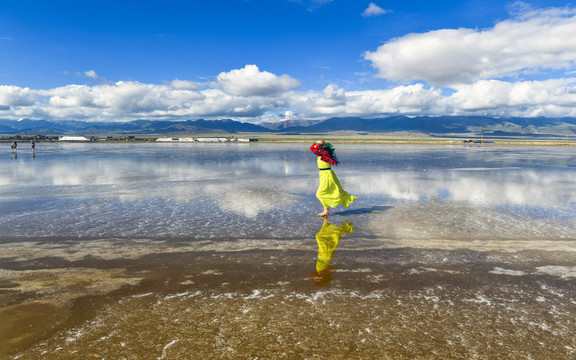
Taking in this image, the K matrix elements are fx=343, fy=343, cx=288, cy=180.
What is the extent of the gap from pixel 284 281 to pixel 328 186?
255 inches

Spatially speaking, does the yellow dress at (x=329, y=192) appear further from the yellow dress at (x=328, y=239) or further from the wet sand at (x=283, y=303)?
the wet sand at (x=283, y=303)

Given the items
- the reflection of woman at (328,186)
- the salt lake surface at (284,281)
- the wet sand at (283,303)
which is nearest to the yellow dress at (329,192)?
the reflection of woman at (328,186)

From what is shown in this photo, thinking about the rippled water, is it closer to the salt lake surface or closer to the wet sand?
the salt lake surface

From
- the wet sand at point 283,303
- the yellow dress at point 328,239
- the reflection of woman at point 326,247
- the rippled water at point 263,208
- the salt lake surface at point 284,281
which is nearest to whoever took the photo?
the wet sand at point 283,303

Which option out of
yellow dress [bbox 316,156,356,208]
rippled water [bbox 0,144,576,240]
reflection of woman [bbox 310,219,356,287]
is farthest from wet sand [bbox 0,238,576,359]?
yellow dress [bbox 316,156,356,208]

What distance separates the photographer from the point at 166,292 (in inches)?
248

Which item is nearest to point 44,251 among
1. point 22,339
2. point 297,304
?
point 22,339

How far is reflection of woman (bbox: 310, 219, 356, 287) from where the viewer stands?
694 centimetres

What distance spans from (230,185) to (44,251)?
461 inches

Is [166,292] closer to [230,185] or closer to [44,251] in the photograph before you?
[44,251]

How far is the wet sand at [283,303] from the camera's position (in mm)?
4613

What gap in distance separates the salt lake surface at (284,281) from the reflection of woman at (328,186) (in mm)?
705

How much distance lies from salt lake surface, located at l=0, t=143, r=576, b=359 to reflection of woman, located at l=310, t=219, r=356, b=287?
75mm

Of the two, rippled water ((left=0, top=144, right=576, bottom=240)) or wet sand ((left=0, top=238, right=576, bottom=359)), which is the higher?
rippled water ((left=0, top=144, right=576, bottom=240))
